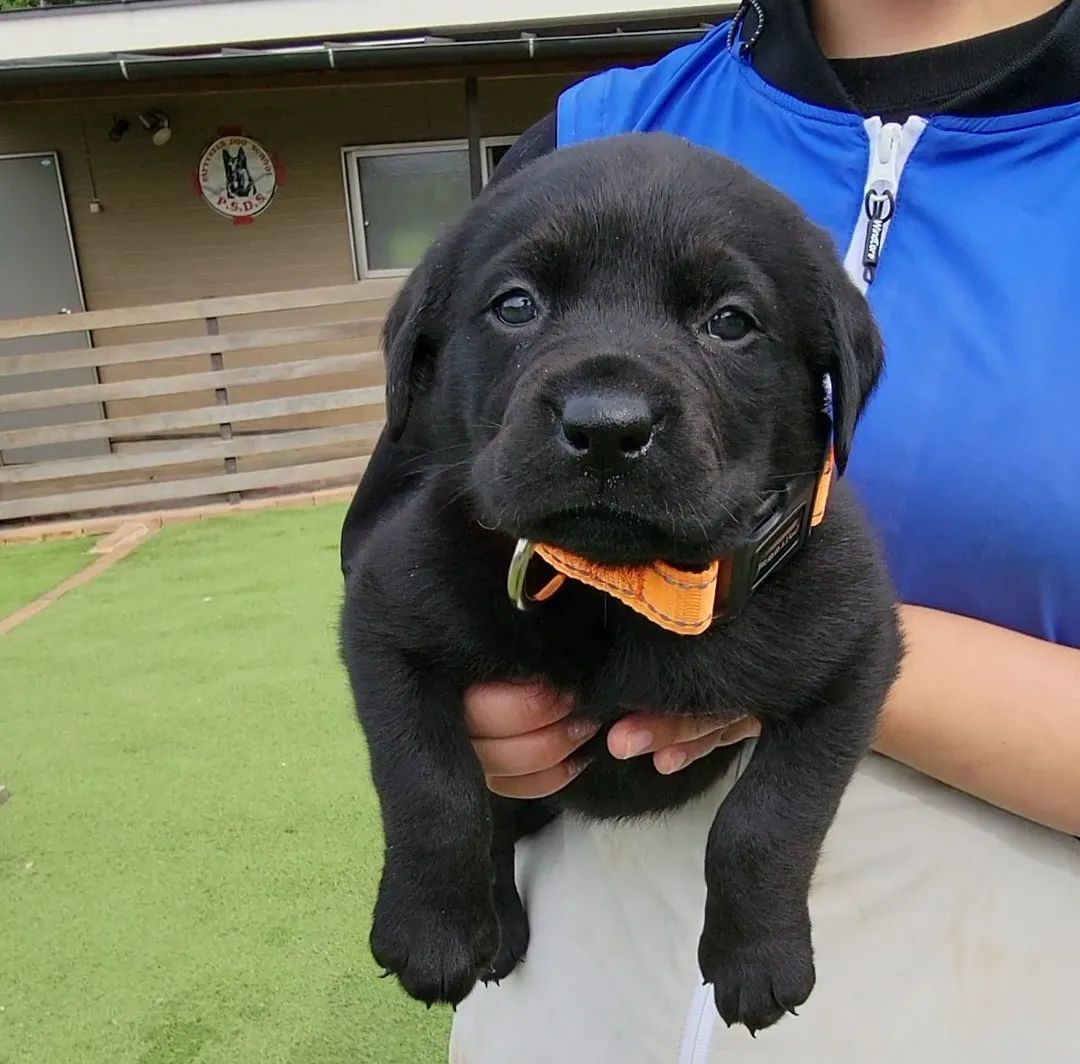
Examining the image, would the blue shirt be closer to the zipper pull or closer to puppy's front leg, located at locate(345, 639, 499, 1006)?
the zipper pull

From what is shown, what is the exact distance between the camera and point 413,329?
146 centimetres

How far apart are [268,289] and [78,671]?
16.9 ft

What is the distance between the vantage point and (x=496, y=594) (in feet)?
4.54

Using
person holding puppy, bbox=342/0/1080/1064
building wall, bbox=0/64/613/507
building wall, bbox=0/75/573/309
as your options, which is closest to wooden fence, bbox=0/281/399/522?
building wall, bbox=0/64/613/507

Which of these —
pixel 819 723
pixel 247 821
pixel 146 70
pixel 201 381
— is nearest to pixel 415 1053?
pixel 247 821

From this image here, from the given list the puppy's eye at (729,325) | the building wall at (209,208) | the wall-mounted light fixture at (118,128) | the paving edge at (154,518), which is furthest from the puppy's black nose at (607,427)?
the wall-mounted light fixture at (118,128)

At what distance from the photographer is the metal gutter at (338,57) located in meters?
7.78

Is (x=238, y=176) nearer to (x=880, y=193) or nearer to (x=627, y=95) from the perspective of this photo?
(x=627, y=95)

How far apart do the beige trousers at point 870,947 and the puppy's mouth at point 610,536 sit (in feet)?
1.80

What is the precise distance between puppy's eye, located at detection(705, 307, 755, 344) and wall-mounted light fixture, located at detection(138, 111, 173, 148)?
8520mm

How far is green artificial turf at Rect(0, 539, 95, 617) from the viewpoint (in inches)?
236

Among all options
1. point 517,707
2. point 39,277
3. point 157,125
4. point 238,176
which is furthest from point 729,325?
point 39,277

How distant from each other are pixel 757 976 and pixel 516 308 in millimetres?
853

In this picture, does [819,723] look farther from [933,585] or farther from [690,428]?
[690,428]
